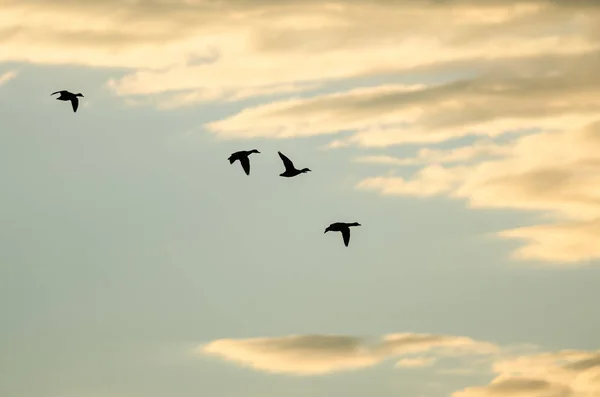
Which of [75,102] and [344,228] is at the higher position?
[75,102]

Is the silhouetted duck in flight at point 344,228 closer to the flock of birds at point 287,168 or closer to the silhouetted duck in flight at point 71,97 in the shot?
the flock of birds at point 287,168

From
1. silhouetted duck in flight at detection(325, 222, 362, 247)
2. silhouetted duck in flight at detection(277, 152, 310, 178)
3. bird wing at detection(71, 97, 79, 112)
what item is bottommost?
silhouetted duck in flight at detection(325, 222, 362, 247)

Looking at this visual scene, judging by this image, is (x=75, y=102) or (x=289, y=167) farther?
(x=75, y=102)

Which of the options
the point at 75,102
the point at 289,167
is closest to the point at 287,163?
the point at 289,167

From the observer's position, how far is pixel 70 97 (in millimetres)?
163375

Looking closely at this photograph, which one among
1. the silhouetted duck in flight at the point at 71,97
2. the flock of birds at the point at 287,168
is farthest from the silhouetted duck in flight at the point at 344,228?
the silhouetted duck in flight at the point at 71,97

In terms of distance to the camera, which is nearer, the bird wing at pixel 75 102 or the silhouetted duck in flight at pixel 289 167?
the silhouetted duck in flight at pixel 289 167

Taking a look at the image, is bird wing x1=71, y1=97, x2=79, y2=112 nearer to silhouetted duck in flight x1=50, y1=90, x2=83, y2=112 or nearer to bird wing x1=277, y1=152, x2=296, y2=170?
silhouetted duck in flight x1=50, y1=90, x2=83, y2=112

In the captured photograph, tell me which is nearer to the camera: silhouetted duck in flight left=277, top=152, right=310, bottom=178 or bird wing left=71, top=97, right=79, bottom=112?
silhouetted duck in flight left=277, top=152, right=310, bottom=178

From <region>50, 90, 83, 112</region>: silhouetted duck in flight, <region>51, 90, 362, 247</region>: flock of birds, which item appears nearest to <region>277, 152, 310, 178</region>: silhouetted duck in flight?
<region>51, 90, 362, 247</region>: flock of birds

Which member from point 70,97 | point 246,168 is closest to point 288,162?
point 246,168

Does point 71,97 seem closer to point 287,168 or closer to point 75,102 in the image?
point 75,102

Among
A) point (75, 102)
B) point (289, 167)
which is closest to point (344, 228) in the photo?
point (289, 167)

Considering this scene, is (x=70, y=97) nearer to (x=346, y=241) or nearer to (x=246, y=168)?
(x=246, y=168)
